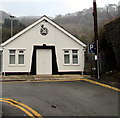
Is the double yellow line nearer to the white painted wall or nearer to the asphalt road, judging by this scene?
the asphalt road

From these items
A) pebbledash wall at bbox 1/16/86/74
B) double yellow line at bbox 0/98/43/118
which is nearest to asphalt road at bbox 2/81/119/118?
double yellow line at bbox 0/98/43/118

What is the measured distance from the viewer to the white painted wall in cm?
1761

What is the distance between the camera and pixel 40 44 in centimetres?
1797

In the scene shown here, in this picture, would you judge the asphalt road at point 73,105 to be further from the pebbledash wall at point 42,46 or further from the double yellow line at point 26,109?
the pebbledash wall at point 42,46

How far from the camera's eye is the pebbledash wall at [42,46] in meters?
17.6

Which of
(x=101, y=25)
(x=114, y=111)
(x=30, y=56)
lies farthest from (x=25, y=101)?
(x=101, y=25)

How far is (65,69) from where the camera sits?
18.1 metres

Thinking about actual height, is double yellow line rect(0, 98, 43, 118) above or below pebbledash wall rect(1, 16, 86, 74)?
below

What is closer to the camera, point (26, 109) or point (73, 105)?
point (26, 109)

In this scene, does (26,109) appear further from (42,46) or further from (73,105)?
(42,46)

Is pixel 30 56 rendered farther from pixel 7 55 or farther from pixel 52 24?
pixel 52 24

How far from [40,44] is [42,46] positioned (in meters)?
0.29

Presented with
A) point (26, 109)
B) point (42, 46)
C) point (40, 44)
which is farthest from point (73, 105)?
point (40, 44)

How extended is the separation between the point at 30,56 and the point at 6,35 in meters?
22.4
